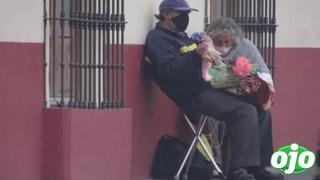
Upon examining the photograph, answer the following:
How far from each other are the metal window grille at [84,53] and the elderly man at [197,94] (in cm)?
44

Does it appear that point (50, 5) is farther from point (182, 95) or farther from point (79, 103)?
point (182, 95)

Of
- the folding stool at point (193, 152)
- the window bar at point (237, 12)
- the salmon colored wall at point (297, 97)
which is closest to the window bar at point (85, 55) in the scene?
the folding stool at point (193, 152)

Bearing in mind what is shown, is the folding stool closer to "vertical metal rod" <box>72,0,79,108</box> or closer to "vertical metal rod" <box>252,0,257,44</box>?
"vertical metal rod" <box>72,0,79,108</box>

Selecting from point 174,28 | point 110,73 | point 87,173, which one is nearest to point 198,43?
point 174,28

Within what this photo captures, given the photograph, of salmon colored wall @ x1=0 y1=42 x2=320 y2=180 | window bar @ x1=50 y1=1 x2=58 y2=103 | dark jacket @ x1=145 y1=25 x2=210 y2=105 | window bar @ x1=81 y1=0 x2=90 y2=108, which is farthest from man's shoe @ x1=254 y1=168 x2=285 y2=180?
window bar @ x1=50 y1=1 x2=58 y2=103

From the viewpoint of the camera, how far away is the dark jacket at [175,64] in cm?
917

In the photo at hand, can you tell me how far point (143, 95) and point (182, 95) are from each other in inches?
19.7

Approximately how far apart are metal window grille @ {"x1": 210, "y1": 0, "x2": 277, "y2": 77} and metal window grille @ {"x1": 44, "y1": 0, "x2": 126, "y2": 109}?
1955 millimetres

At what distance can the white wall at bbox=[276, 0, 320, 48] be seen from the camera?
36.8 ft

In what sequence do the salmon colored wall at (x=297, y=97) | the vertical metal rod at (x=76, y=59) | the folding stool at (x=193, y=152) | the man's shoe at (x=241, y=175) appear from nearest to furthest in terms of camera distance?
the man's shoe at (x=241, y=175) → the vertical metal rod at (x=76, y=59) → the folding stool at (x=193, y=152) → the salmon colored wall at (x=297, y=97)

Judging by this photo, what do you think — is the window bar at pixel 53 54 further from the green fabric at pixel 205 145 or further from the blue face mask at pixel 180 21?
the green fabric at pixel 205 145

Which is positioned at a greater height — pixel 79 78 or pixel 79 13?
pixel 79 13

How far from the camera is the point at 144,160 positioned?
9.79 meters

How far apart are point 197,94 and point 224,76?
1.12ft
